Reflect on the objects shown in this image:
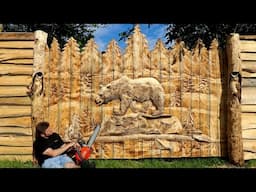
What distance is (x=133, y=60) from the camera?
6.87 metres

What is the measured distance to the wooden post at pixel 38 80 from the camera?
657 cm

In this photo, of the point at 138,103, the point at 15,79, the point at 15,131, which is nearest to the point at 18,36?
→ the point at 15,79

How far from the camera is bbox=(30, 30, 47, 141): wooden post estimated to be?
6570mm

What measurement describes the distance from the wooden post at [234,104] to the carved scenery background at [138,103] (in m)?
0.19

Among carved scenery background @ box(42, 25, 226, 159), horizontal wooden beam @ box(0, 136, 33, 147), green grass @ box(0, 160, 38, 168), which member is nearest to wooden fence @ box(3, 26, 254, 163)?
carved scenery background @ box(42, 25, 226, 159)

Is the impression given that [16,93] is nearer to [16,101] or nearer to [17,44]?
[16,101]

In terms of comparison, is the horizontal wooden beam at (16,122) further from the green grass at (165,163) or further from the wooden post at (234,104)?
the wooden post at (234,104)

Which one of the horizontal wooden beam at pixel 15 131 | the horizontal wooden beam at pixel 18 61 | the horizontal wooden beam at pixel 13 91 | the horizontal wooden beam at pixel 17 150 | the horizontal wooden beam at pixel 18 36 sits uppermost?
the horizontal wooden beam at pixel 18 36

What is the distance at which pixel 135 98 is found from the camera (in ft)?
22.7

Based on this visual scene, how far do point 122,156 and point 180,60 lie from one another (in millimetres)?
1731

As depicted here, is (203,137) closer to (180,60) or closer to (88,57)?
(180,60)

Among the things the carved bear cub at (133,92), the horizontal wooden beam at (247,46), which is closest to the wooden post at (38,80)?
the carved bear cub at (133,92)

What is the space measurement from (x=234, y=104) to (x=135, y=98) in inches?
59.0
